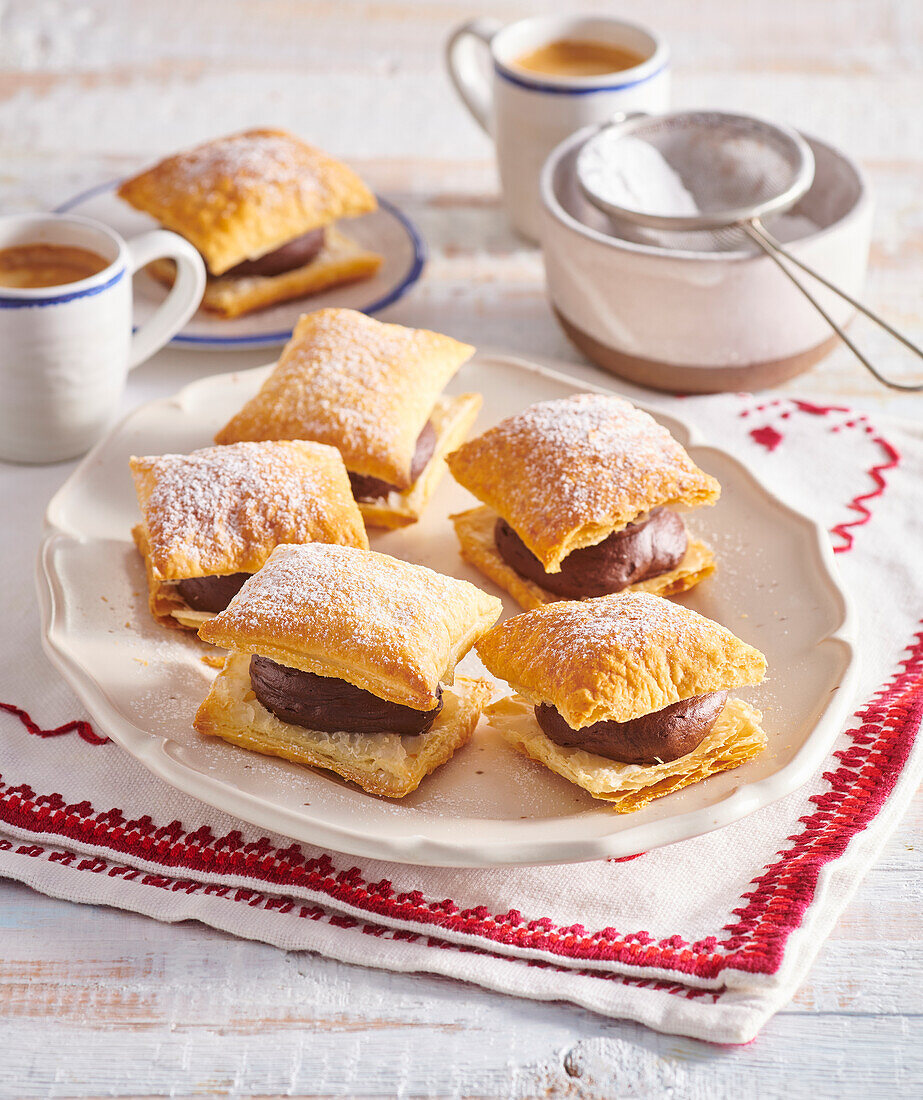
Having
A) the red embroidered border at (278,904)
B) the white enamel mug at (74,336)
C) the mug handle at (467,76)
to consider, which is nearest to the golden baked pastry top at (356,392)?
the white enamel mug at (74,336)

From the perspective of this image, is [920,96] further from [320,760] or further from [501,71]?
[320,760]

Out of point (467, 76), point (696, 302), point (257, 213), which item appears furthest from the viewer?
point (467, 76)

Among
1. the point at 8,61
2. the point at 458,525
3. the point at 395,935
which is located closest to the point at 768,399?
the point at 458,525

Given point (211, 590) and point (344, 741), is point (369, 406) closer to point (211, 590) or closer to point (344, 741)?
point (211, 590)

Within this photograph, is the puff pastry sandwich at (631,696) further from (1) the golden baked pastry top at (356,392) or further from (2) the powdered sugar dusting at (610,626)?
(1) the golden baked pastry top at (356,392)

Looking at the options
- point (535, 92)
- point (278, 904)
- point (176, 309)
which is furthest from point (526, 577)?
point (535, 92)

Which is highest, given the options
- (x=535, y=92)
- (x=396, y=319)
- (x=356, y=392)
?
(x=535, y=92)

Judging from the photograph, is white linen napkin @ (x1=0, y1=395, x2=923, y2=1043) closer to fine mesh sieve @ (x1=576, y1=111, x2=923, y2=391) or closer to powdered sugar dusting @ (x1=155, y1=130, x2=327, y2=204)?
fine mesh sieve @ (x1=576, y1=111, x2=923, y2=391)
